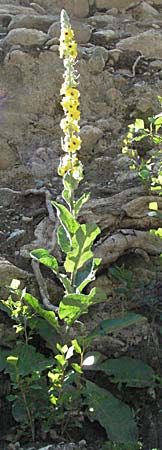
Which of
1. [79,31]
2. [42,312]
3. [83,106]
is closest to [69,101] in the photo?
[42,312]

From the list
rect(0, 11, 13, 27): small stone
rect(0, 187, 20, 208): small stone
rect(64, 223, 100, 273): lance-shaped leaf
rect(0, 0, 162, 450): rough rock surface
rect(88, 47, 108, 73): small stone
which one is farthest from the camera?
rect(0, 11, 13, 27): small stone

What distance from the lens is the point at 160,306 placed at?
12.0 ft

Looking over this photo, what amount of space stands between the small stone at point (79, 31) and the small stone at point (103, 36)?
9cm

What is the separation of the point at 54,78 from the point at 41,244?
2.59 metres

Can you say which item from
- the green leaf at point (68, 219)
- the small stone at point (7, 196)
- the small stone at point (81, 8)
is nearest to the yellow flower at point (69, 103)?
the green leaf at point (68, 219)

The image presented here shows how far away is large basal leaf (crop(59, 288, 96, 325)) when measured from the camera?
9.49 ft

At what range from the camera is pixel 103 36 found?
694 cm

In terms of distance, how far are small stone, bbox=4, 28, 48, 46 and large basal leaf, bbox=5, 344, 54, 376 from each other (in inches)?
169

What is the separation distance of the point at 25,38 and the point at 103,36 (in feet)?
3.46

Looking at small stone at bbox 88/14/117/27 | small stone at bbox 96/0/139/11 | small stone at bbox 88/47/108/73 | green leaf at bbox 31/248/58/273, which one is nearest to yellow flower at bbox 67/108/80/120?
green leaf at bbox 31/248/58/273

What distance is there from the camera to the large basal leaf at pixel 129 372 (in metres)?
3.18

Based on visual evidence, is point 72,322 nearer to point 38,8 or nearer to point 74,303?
point 74,303

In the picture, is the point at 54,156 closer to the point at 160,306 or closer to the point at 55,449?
the point at 160,306

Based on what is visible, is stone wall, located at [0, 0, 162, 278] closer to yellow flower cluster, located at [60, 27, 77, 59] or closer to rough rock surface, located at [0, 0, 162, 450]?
rough rock surface, located at [0, 0, 162, 450]
